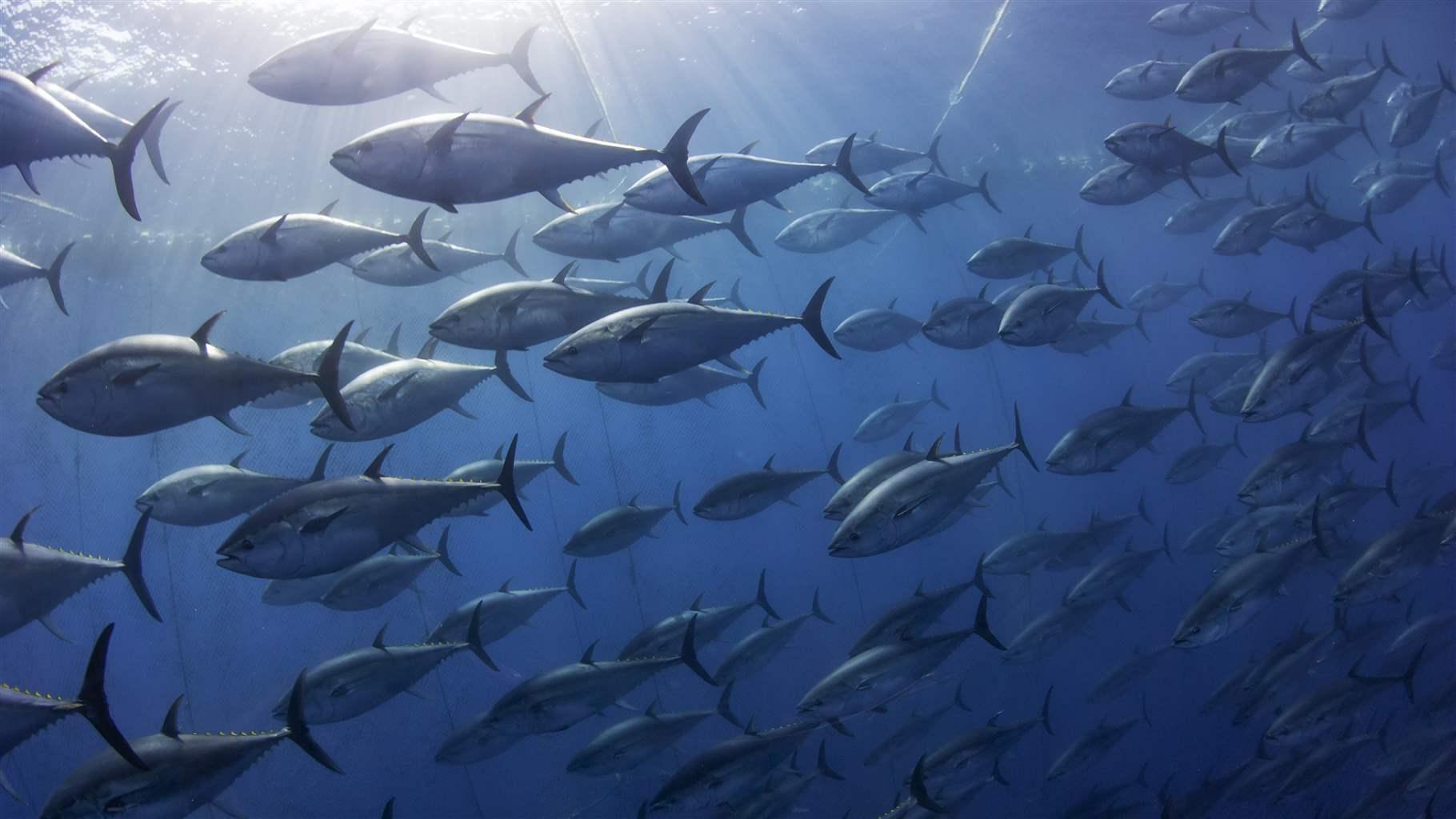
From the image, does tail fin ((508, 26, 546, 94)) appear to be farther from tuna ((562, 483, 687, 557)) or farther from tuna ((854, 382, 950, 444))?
tuna ((854, 382, 950, 444))

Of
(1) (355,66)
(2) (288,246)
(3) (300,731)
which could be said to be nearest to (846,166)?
(1) (355,66)

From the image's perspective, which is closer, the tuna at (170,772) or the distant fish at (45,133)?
the distant fish at (45,133)

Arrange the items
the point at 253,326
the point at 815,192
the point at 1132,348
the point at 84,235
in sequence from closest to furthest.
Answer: the point at 84,235 → the point at 253,326 → the point at 815,192 → the point at 1132,348

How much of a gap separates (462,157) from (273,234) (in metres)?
1.23

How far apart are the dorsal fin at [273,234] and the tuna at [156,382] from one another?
842 mm

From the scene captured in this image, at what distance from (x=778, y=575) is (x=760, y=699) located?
416 centimetres

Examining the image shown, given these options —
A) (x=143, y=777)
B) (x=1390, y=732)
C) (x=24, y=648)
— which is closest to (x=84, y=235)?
(x=24, y=648)

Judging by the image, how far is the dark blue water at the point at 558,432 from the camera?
1028 cm

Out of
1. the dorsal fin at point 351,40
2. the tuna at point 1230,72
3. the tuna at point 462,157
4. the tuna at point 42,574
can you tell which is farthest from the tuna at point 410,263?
the tuna at point 1230,72

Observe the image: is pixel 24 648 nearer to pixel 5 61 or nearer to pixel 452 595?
pixel 452 595

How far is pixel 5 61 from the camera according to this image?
8664 millimetres

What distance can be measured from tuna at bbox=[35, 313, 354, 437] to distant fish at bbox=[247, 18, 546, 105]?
1.17m

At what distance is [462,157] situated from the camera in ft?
8.87

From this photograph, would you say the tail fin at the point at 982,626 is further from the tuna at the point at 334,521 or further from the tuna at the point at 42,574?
the tuna at the point at 42,574
